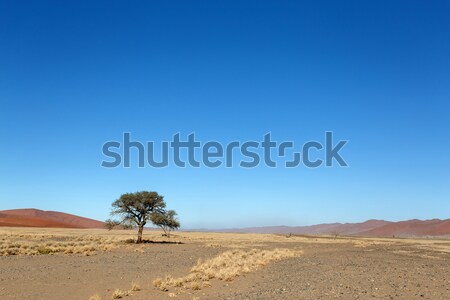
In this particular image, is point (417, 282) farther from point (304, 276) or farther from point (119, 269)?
point (119, 269)

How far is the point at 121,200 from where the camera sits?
5575 cm

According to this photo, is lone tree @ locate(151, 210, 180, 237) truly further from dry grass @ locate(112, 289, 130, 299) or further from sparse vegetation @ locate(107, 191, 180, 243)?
dry grass @ locate(112, 289, 130, 299)

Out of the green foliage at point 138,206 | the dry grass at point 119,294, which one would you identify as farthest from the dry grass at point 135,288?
the green foliage at point 138,206

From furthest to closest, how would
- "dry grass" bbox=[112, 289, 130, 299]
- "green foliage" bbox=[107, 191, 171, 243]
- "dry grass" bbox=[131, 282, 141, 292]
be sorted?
1. "green foliage" bbox=[107, 191, 171, 243]
2. "dry grass" bbox=[131, 282, 141, 292]
3. "dry grass" bbox=[112, 289, 130, 299]

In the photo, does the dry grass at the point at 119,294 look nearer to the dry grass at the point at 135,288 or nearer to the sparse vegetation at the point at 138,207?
the dry grass at the point at 135,288

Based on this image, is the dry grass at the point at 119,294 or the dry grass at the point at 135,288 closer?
the dry grass at the point at 119,294

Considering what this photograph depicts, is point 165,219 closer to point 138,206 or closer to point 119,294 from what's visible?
point 138,206

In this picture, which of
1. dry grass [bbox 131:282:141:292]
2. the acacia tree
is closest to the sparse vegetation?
the acacia tree

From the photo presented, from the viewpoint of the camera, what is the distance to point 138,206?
5566cm

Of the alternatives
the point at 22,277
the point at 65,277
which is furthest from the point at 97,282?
the point at 22,277

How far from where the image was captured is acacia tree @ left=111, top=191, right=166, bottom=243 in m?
55.5

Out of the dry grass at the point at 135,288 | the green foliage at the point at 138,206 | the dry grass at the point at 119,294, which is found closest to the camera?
the dry grass at the point at 119,294

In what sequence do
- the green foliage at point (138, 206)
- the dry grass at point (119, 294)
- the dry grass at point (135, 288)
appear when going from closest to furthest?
the dry grass at point (119, 294), the dry grass at point (135, 288), the green foliage at point (138, 206)

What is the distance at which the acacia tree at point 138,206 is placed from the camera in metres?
55.5
